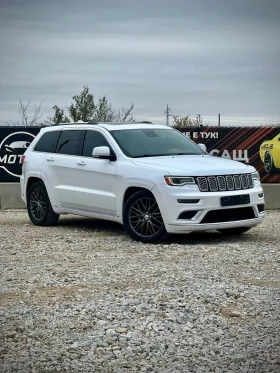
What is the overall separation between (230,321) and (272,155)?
11.7 metres

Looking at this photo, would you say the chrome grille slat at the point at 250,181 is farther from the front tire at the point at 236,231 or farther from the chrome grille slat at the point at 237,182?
the front tire at the point at 236,231

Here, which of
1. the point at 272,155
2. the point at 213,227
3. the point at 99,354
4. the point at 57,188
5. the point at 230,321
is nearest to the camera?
the point at 99,354

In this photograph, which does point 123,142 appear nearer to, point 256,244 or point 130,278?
point 256,244

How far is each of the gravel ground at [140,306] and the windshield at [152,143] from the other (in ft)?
4.89

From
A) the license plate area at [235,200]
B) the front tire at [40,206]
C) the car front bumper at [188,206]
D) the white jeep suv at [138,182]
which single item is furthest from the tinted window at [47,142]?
the license plate area at [235,200]

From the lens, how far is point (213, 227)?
11336 mm

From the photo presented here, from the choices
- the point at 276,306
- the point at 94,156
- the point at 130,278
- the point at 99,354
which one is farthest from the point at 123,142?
the point at 99,354

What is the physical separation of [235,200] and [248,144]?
7.05 meters

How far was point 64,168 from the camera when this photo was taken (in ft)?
43.4

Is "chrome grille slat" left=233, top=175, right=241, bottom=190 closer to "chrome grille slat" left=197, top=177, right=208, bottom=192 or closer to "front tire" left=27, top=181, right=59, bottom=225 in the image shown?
"chrome grille slat" left=197, top=177, right=208, bottom=192

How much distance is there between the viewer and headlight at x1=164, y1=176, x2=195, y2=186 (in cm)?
1119

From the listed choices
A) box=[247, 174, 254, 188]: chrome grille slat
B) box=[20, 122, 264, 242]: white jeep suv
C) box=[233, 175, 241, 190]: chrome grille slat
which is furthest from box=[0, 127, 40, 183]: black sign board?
box=[233, 175, 241, 190]: chrome grille slat

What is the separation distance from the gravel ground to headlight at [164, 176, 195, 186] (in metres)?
0.85

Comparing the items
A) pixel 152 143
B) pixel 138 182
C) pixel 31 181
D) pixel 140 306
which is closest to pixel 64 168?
pixel 31 181
